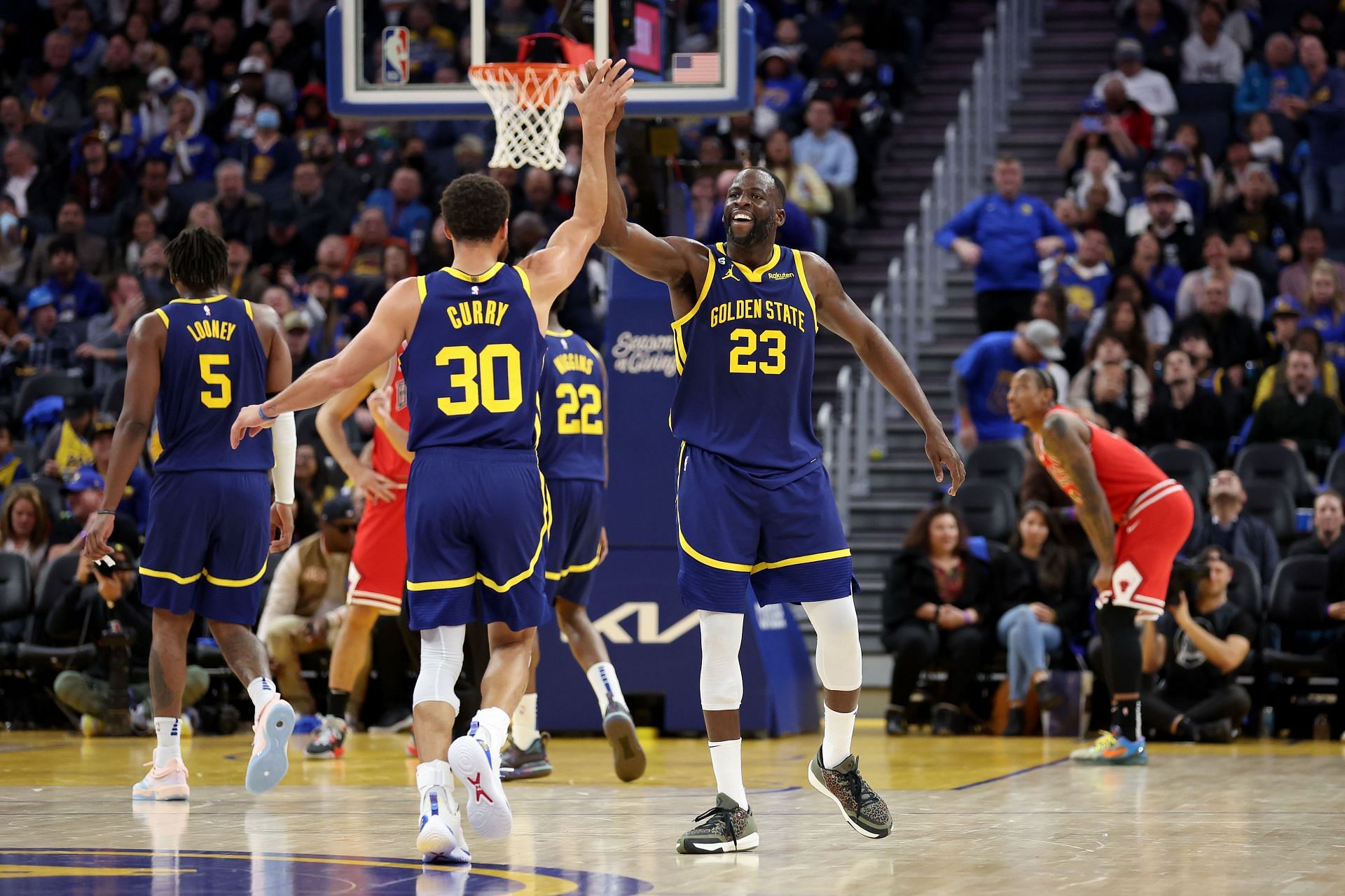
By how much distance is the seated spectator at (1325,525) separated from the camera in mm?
12344

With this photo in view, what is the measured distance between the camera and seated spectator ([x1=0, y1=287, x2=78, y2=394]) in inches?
678

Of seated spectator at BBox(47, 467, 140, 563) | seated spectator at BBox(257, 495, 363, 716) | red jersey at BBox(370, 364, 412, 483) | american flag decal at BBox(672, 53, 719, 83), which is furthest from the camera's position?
seated spectator at BBox(47, 467, 140, 563)

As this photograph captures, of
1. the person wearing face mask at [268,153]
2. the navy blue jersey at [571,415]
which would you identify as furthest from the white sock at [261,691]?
the person wearing face mask at [268,153]

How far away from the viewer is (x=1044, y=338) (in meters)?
13.9

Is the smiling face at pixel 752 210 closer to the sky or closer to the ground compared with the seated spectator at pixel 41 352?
closer to the sky

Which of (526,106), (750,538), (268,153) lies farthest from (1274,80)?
(750,538)

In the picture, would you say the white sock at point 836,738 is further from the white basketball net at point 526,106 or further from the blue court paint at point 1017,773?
the white basketball net at point 526,106

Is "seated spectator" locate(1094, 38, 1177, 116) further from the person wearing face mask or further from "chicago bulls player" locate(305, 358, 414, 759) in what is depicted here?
"chicago bulls player" locate(305, 358, 414, 759)

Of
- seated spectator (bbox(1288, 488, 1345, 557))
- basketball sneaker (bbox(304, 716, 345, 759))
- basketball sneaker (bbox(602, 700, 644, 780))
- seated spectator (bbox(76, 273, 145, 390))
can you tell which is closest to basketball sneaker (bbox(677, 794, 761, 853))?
basketball sneaker (bbox(602, 700, 644, 780))

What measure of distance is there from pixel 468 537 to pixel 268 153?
14.3m

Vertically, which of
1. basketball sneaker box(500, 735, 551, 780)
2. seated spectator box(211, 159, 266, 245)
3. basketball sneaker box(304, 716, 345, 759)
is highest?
seated spectator box(211, 159, 266, 245)

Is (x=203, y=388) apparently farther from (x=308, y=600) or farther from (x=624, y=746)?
(x=308, y=600)

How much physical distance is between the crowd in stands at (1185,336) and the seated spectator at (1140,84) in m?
0.02

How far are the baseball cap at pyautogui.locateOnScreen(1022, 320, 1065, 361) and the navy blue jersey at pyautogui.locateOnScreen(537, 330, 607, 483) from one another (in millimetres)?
5318
